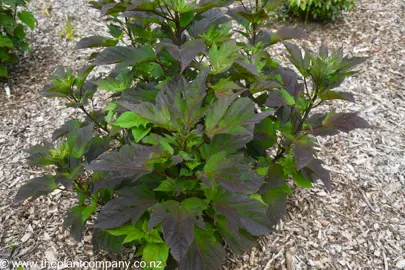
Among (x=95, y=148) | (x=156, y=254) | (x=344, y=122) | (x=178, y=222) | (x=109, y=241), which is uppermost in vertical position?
(x=344, y=122)

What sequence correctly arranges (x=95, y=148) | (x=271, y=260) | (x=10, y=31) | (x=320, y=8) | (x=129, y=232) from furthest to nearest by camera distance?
(x=320, y=8)
(x=10, y=31)
(x=271, y=260)
(x=95, y=148)
(x=129, y=232)

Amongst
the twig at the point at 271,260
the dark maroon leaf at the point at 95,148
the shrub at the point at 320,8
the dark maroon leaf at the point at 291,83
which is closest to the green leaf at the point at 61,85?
the dark maroon leaf at the point at 95,148

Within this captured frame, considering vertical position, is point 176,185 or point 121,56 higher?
point 121,56

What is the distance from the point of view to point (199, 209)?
150cm

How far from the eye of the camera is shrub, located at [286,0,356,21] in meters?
4.39

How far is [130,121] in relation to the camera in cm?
151

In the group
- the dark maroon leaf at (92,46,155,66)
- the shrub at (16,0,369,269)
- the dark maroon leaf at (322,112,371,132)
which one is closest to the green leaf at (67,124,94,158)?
the shrub at (16,0,369,269)

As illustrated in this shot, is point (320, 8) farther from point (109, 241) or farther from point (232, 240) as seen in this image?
point (109, 241)

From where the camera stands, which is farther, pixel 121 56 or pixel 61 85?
pixel 61 85

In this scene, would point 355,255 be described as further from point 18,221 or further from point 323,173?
point 18,221

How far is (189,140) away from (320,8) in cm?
387

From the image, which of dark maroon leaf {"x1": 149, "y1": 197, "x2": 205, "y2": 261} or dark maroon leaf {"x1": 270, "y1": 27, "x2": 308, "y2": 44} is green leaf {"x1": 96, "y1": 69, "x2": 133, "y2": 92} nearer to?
dark maroon leaf {"x1": 149, "y1": 197, "x2": 205, "y2": 261}

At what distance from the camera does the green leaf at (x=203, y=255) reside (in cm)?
161

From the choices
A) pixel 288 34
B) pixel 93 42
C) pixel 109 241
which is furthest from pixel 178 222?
pixel 288 34
